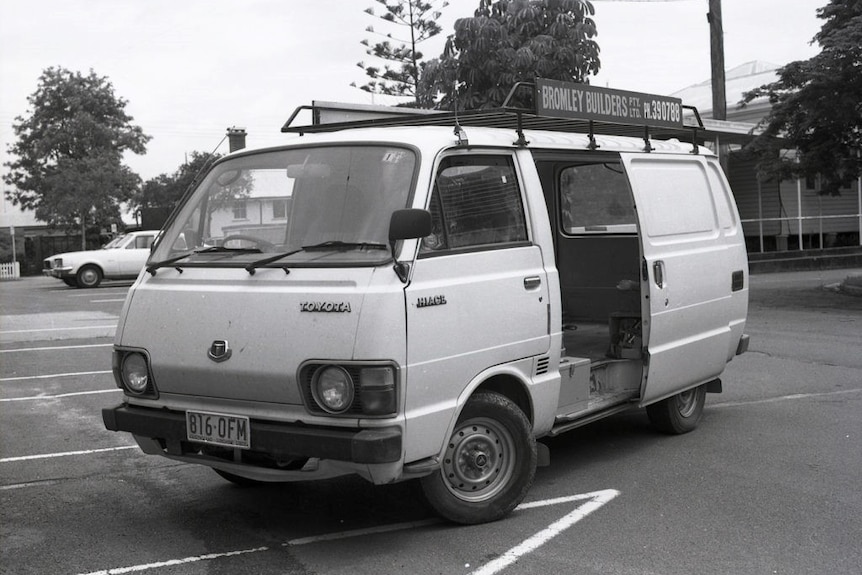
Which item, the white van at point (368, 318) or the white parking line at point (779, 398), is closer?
the white van at point (368, 318)

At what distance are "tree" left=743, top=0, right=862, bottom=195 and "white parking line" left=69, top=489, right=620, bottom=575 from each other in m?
13.1

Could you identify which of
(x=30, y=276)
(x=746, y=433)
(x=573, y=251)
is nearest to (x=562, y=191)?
(x=573, y=251)

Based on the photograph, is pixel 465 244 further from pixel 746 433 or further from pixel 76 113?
pixel 76 113

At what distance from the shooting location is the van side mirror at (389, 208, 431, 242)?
15.0 ft

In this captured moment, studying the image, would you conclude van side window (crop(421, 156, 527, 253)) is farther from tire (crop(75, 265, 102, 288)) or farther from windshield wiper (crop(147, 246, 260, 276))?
tire (crop(75, 265, 102, 288))

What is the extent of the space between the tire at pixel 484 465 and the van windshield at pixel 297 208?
110cm

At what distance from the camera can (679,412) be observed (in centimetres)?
735

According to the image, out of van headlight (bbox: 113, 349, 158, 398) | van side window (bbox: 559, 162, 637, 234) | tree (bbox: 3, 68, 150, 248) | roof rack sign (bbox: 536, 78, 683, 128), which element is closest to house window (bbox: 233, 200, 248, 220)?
van headlight (bbox: 113, 349, 158, 398)

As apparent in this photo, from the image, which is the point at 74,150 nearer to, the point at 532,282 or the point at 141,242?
the point at 141,242

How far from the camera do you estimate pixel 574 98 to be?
6.23 meters

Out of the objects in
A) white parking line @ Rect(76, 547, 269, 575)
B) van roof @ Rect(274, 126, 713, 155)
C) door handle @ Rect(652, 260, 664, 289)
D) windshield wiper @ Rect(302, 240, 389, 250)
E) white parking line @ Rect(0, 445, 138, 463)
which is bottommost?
white parking line @ Rect(76, 547, 269, 575)

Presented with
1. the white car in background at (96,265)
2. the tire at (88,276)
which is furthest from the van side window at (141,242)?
the tire at (88,276)

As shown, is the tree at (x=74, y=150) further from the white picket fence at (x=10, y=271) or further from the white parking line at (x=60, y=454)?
the white parking line at (x=60, y=454)

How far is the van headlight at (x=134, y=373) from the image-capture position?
5.09 meters
